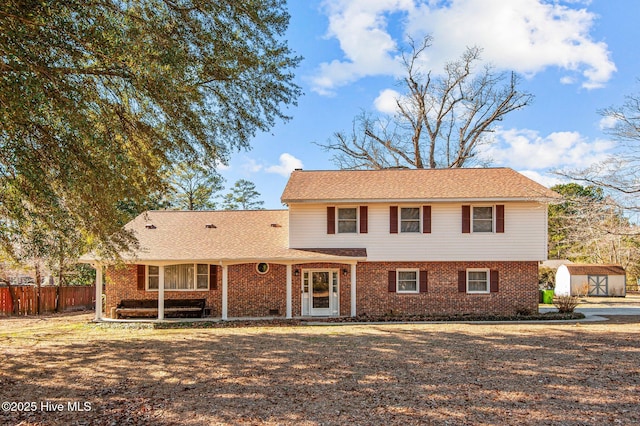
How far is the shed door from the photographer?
109ft

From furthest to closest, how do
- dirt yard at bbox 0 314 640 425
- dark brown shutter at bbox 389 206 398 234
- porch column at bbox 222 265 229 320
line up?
dark brown shutter at bbox 389 206 398 234 < porch column at bbox 222 265 229 320 < dirt yard at bbox 0 314 640 425

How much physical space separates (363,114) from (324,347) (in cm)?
2294

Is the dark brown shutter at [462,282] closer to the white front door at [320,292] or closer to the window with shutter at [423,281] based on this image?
the window with shutter at [423,281]

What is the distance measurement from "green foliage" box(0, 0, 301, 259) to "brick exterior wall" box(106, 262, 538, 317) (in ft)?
24.7

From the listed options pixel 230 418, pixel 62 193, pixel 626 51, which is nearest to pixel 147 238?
pixel 62 193

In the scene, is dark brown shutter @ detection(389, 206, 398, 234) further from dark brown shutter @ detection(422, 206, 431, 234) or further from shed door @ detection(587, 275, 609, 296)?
shed door @ detection(587, 275, 609, 296)

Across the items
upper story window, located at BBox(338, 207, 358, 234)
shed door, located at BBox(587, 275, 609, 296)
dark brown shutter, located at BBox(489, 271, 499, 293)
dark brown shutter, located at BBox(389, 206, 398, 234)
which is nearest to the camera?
dark brown shutter, located at BBox(489, 271, 499, 293)

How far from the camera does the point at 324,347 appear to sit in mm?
11328

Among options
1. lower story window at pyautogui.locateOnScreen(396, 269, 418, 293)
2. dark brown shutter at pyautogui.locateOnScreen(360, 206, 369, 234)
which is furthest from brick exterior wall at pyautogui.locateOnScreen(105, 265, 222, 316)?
lower story window at pyautogui.locateOnScreen(396, 269, 418, 293)

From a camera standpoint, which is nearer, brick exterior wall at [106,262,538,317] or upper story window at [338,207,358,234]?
brick exterior wall at [106,262,538,317]

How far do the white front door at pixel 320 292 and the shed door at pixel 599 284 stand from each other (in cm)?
2330

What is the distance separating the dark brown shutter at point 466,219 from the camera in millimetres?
18734

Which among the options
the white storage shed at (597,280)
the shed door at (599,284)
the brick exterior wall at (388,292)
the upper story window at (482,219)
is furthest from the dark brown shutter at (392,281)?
the shed door at (599,284)

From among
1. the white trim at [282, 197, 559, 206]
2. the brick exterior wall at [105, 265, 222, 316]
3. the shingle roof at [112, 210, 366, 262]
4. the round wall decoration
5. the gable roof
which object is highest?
the gable roof
